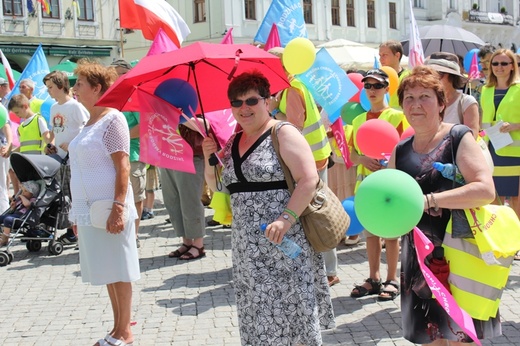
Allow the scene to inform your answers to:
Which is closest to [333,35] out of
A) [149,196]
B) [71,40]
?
[71,40]

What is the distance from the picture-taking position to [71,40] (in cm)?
3275

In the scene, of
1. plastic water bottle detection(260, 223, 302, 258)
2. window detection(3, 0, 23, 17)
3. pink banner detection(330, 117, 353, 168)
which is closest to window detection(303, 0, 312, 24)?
window detection(3, 0, 23, 17)

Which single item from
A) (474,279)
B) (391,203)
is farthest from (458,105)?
(391,203)

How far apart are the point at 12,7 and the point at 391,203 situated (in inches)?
1237

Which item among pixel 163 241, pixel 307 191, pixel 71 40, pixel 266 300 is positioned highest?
pixel 71 40

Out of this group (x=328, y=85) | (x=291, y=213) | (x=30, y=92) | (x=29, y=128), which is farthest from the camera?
(x=30, y=92)

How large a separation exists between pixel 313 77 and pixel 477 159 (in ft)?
9.31

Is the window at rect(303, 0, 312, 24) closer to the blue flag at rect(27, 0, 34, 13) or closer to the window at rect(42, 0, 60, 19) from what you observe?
the window at rect(42, 0, 60, 19)

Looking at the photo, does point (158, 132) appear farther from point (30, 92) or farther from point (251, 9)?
point (251, 9)

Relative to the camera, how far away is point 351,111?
255 inches

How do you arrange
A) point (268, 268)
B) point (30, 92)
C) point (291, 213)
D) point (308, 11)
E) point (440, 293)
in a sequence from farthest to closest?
1. point (308, 11)
2. point (30, 92)
3. point (268, 268)
4. point (291, 213)
5. point (440, 293)

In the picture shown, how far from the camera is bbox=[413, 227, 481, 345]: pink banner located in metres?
3.23

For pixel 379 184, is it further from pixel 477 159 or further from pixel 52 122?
pixel 52 122

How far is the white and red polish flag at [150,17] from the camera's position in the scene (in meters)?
7.85
